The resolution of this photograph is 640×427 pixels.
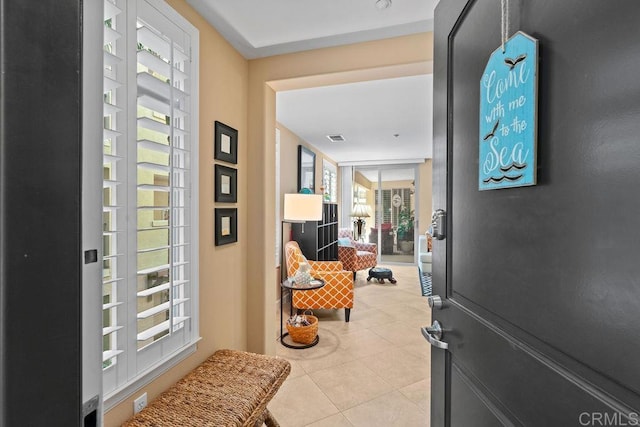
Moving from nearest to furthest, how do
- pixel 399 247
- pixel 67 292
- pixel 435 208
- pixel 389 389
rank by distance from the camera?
pixel 67 292
pixel 435 208
pixel 389 389
pixel 399 247

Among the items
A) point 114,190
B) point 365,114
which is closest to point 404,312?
point 365,114

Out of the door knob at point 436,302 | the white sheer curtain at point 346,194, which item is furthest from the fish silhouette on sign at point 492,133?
the white sheer curtain at point 346,194

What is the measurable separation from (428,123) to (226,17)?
2964 millimetres

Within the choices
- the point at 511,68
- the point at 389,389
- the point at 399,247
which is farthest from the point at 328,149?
the point at 511,68

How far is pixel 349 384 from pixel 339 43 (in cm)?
248

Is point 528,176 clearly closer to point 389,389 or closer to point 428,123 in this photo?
point 389,389

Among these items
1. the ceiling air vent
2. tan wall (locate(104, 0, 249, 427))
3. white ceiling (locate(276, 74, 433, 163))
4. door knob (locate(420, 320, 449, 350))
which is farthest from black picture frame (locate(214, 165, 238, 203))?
the ceiling air vent

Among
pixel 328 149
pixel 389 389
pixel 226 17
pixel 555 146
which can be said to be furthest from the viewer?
pixel 328 149

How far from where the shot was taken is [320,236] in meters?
5.08

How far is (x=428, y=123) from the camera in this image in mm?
4090

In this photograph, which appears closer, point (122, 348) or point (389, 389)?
point (122, 348)

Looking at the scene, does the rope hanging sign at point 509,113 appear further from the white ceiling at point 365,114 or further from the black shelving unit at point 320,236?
the black shelving unit at point 320,236

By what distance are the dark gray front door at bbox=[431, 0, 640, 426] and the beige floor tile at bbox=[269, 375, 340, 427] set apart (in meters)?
1.42

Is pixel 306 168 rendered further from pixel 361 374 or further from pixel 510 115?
pixel 510 115
